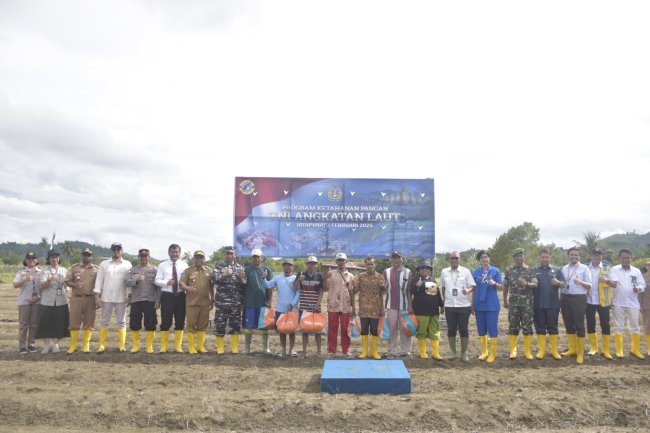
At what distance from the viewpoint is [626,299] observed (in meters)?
9.20

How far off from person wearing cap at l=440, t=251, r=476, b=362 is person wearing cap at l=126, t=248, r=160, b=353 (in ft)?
17.6

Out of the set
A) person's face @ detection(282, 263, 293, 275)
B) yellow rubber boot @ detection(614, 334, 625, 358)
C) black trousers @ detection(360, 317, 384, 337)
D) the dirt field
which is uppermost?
person's face @ detection(282, 263, 293, 275)

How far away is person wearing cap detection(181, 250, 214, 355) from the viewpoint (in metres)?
9.17

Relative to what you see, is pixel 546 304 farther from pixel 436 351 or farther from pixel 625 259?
pixel 436 351

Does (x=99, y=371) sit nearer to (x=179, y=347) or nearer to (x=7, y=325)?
(x=179, y=347)

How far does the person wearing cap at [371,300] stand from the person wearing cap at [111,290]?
14.4ft

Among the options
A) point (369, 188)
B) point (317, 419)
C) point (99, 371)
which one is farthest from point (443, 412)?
point (369, 188)

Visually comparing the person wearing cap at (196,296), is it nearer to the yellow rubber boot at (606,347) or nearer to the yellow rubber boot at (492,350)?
the yellow rubber boot at (492,350)

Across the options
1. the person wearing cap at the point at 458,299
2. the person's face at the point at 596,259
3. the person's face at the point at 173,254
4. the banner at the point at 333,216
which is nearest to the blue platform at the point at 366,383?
the person wearing cap at the point at 458,299

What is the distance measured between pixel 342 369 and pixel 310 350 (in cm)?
317

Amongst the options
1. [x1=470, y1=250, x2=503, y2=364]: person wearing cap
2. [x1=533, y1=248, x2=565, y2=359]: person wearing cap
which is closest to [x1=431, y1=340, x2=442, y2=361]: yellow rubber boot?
[x1=470, y1=250, x2=503, y2=364]: person wearing cap

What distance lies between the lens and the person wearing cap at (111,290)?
30.2 feet

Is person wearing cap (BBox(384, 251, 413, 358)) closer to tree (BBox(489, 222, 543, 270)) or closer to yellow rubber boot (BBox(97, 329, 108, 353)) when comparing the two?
yellow rubber boot (BBox(97, 329, 108, 353))

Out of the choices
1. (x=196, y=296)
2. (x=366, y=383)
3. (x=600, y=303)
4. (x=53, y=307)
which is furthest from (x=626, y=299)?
(x=53, y=307)
